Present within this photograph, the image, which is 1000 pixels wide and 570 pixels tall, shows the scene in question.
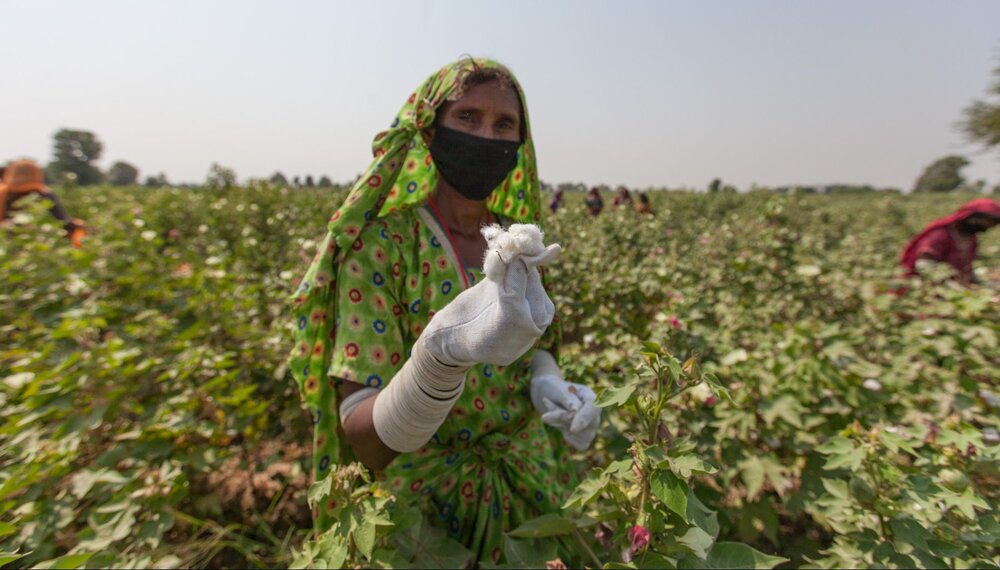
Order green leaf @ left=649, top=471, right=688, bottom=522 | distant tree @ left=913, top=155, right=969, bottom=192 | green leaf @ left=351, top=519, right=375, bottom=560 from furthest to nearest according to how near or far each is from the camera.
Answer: distant tree @ left=913, top=155, right=969, bottom=192 < green leaf @ left=351, top=519, right=375, bottom=560 < green leaf @ left=649, top=471, right=688, bottom=522

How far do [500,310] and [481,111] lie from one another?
A: 0.68 metres

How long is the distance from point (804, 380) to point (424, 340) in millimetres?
1707

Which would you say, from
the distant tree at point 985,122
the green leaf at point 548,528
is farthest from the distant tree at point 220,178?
the distant tree at point 985,122

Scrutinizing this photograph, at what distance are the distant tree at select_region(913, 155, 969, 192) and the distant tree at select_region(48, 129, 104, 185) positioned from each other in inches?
3565

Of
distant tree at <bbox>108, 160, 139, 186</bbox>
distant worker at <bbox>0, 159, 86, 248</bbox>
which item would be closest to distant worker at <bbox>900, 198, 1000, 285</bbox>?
distant worker at <bbox>0, 159, 86, 248</bbox>

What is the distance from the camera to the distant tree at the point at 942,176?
44.8 m

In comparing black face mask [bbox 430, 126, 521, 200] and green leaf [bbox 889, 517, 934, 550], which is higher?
black face mask [bbox 430, 126, 521, 200]

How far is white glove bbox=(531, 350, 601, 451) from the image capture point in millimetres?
1147

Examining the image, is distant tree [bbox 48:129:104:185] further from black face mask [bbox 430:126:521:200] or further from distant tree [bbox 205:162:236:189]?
black face mask [bbox 430:126:521:200]

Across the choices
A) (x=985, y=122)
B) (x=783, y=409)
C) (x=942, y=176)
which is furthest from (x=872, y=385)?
(x=942, y=176)

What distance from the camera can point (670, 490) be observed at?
2.12 feet

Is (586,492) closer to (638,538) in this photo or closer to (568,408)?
(638,538)

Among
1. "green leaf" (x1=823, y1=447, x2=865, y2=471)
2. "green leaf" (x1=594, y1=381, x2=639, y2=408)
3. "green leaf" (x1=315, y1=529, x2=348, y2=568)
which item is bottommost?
"green leaf" (x1=315, y1=529, x2=348, y2=568)

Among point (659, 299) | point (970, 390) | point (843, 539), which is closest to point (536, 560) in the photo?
point (843, 539)
